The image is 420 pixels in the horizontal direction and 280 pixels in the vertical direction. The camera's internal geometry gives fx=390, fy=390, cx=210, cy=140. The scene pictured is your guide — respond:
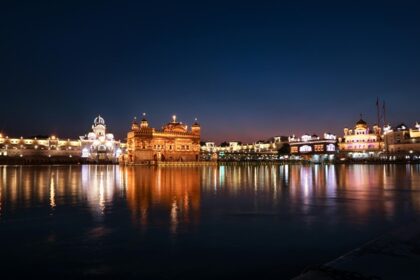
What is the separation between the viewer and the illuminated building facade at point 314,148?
139500 mm

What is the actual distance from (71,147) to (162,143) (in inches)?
1792

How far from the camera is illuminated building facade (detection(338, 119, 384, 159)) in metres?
124

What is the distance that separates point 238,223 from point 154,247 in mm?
3608

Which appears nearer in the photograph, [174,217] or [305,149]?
[174,217]

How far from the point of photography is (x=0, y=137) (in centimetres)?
12250

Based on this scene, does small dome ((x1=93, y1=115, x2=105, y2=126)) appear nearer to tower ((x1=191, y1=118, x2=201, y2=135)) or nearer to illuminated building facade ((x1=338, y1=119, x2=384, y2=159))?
tower ((x1=191, y1=118, x2=201, y2=135))

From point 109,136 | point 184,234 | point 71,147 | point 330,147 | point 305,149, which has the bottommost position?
point 184,234

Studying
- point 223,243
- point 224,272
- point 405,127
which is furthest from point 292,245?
point 405,127

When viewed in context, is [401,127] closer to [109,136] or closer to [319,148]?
[319,148]

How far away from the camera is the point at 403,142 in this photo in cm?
11969

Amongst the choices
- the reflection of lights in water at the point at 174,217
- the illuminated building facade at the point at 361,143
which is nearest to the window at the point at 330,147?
the illuminated building facade at the point at 361,143

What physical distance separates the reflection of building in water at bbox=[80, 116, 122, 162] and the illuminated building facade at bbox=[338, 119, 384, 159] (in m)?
75.0

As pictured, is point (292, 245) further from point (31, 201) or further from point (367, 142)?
point (367, 142)

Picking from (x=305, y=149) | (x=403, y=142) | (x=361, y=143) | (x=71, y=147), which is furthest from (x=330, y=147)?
(x=71, y=147)
